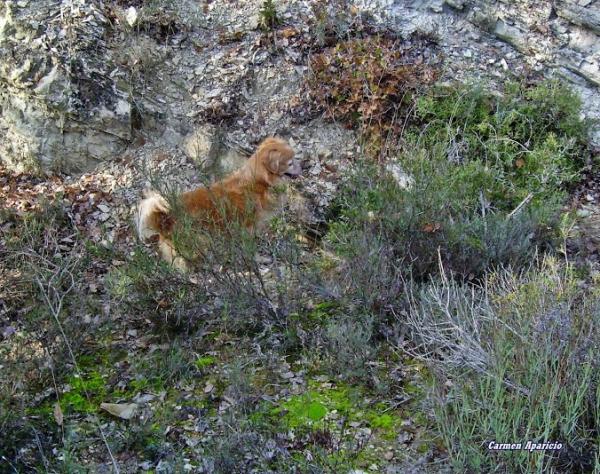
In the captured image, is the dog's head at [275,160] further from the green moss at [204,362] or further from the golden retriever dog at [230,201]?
the green moss at [204,362]

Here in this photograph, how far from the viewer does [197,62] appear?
8711 millimetres

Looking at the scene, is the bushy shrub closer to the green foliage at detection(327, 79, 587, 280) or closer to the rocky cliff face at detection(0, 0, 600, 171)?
the green foliage at detection(327, 79, 587, 280)

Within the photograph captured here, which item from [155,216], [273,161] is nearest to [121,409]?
[155,216]

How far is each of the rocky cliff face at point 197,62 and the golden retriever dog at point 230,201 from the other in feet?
3.11

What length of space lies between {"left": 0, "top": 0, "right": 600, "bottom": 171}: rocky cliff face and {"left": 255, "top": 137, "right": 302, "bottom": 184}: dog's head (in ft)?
3.00

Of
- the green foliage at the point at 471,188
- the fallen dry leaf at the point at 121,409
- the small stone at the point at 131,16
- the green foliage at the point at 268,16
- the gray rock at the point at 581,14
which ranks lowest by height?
the fallen dry leaf at the point at 121,409

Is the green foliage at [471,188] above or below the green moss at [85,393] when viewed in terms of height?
above

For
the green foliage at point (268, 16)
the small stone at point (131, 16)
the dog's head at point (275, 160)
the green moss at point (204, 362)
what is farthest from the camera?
the green foliage at point (268, 16)

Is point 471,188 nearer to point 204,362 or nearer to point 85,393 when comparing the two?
point 204,362

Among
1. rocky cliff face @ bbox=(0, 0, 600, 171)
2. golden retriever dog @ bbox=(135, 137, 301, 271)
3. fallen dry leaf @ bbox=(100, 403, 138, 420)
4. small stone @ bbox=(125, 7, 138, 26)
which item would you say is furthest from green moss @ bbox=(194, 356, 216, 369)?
small stone @ bbox=(125, 7, 138, 26)

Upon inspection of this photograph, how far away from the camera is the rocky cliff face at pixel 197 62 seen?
8.03 m

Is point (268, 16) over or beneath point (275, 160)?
over

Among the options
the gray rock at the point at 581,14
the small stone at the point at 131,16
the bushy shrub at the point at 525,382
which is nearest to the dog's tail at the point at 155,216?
the bushy shrub at the point at 525,382

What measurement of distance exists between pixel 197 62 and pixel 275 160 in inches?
86.2
